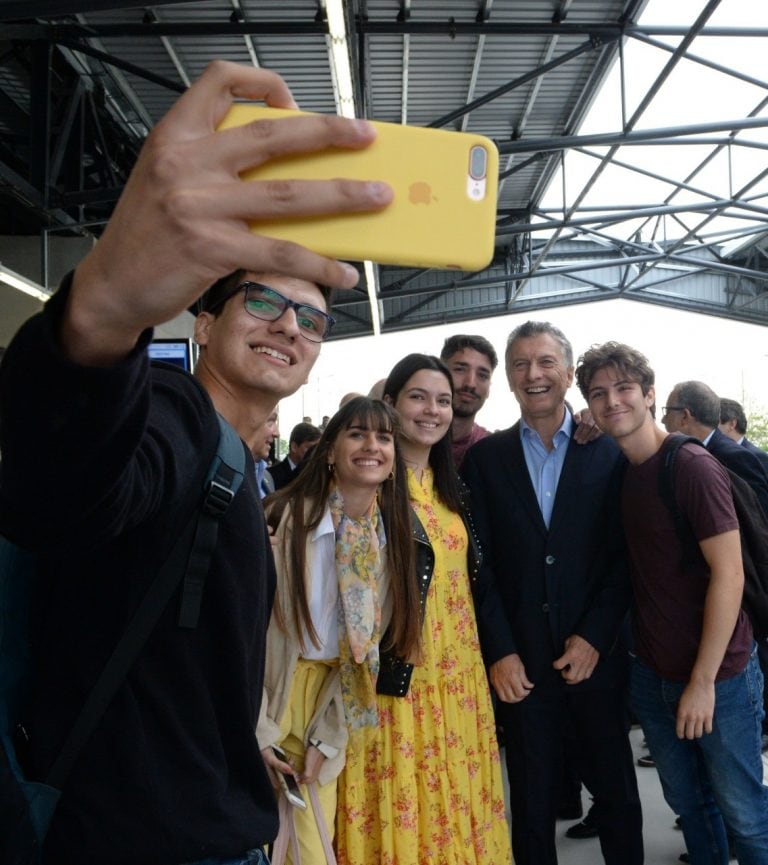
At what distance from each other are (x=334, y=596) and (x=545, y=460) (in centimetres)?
99

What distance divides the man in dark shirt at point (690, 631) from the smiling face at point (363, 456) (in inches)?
28.9

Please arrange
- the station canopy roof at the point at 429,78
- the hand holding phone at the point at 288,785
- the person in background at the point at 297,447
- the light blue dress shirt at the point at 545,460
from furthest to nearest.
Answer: the station canopy roof at the point at 429,78 → the person in background at the point at 297,447 → the light blue dress shirt at the point at 545,460 → the hand holding phone at the point at 288,785

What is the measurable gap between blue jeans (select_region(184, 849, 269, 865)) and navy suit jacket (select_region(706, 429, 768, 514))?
8.75ft

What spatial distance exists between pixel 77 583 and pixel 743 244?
19.0m

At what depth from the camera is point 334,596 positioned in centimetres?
266

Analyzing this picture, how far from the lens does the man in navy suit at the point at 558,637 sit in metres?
2.90

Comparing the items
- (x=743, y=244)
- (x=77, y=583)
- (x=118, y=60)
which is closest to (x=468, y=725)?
(x=77, y=583)

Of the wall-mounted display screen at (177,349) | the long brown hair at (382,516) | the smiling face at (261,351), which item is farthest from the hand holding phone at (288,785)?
the wall-mounted display screen at (177,349)

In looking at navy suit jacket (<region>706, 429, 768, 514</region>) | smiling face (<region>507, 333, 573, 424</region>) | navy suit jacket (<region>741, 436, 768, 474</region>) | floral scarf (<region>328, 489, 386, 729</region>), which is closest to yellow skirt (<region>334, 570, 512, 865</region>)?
floral scarf (<region>328, 489, 386, 729</region>)

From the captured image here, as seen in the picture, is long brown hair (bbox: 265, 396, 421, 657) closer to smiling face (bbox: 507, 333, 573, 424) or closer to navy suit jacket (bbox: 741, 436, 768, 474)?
smiling face (bbox: 507, 333, 573, 424)

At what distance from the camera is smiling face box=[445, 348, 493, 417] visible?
3949 millimetres

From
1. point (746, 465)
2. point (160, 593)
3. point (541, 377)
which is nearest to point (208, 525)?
point (160, 593)

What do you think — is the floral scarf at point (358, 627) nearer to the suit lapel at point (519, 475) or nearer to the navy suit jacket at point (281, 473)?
the suit lapel at point (519, 475)

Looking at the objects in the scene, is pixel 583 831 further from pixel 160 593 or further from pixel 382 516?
pixel 160 593
